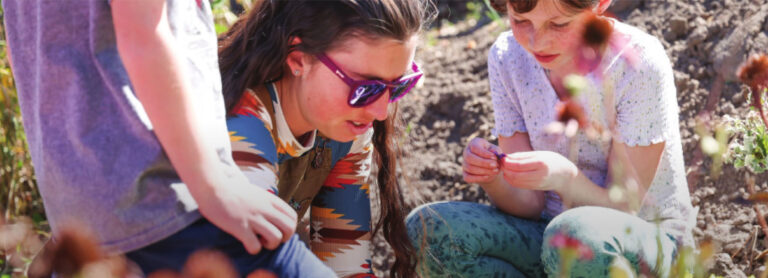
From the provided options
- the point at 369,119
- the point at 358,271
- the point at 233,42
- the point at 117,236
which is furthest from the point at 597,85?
the point at 117,236

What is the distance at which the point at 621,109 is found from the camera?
2.06 m

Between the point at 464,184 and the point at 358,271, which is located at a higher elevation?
the point at 358,271

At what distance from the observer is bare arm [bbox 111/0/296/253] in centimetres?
122

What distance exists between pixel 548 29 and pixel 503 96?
411mm

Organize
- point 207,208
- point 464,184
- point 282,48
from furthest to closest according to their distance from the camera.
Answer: point 464,184 → point 282,48 → point 207,208

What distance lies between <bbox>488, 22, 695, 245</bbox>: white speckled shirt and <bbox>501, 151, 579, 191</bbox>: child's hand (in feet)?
0.63

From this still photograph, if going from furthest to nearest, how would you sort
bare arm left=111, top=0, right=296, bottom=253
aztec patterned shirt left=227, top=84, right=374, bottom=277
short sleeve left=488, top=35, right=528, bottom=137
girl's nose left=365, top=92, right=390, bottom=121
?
short sleeve left=488, top=35, right=528, bottom=137 < aztec patterned shirt left=227, top=84, right=374, bottom=277 < girl's nose left=365, top=92, right=390, bottom=121 < bare arm left=111, top=0, right=296, bottom=253

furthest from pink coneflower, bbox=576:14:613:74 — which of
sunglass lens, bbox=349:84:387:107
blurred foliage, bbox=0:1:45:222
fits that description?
blurred foliage, bbox=0:1:45:222

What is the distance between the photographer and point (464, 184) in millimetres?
3123

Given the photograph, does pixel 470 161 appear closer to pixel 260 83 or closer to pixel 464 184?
pixel 260 83

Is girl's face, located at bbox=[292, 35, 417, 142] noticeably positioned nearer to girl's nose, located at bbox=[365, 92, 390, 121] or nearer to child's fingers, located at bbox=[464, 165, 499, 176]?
girl's nose, located at bbox=[365, 92, 390, 121]

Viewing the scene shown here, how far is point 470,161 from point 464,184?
3.88 feet

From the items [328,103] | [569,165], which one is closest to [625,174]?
[569,165]

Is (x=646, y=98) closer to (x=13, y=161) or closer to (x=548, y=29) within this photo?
(x=548, y=29)
